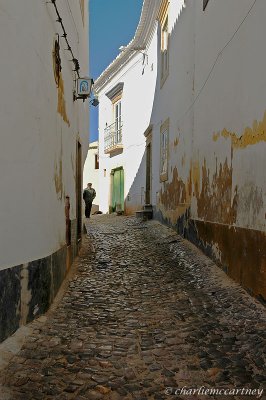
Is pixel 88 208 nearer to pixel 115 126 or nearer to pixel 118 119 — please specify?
pixel 115 126

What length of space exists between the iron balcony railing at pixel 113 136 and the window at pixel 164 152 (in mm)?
6785

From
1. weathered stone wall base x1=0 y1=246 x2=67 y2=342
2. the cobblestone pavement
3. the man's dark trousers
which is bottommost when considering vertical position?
the cobblestone pavement

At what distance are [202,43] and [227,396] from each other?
21.0 ft

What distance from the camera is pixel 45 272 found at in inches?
169

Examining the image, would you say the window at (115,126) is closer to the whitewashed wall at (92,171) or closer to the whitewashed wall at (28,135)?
the whitewashed wall at (92,171)

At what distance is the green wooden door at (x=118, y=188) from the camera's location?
18609mm

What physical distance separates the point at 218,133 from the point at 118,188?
13173mm

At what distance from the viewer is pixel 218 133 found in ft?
20.4

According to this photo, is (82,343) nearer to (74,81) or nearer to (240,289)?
(240,289)

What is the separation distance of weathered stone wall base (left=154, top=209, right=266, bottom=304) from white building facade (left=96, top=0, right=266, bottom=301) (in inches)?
0.4

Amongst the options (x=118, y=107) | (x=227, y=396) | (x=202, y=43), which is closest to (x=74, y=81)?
(x=202, y=43)

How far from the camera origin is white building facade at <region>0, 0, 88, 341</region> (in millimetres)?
3270

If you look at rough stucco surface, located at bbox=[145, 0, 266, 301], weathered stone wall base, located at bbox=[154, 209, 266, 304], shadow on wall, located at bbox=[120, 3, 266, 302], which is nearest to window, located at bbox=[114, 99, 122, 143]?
shadow on wall, located at bbox=[120, 3, 266, 302]

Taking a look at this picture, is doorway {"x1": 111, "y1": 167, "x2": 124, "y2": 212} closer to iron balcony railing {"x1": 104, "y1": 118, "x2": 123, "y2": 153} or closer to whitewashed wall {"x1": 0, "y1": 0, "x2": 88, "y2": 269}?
iron balcony railing {"x1": 104, "y1": 118, "x2": 123, "y2": 153}
